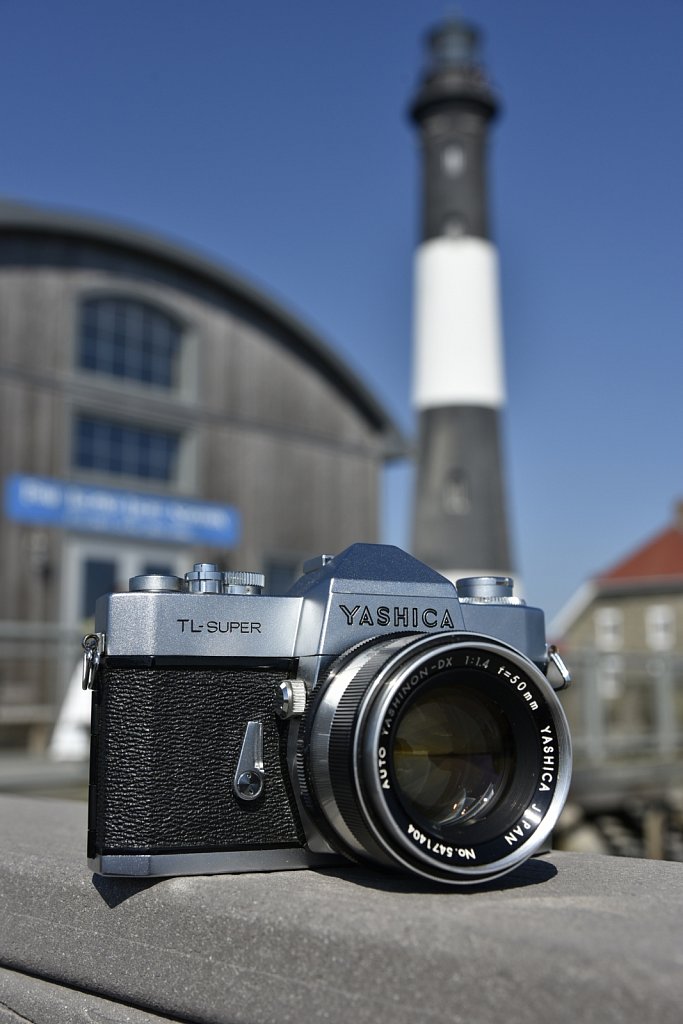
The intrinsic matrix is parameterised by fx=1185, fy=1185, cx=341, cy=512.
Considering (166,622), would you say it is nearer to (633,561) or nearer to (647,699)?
(647,699)

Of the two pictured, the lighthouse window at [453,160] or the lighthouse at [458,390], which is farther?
the lighthouse window at [453,160]

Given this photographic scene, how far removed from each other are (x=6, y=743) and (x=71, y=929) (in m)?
→ 10.4

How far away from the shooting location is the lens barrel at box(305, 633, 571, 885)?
63.5 inches

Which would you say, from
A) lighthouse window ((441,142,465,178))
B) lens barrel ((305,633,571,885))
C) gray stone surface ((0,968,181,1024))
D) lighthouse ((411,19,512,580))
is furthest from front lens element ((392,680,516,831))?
lighthouse window ((441,142,465,178))

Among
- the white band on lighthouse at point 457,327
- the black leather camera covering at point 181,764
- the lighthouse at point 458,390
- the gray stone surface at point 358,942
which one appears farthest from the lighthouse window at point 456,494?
the black leather camera covering at point 181,764

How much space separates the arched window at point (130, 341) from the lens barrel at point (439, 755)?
1208 cm

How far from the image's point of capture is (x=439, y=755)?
1.78 meters

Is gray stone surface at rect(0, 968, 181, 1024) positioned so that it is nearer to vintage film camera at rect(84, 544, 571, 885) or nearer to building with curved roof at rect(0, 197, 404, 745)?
vintage film camera at rect(84, 544, 571, 885)

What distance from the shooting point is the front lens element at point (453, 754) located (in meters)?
1.73

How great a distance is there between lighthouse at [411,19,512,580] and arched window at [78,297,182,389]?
415 cm

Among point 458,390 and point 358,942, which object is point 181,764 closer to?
point 358,942

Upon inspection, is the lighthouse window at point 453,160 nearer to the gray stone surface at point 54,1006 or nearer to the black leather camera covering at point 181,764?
the black leather camera covering at point 181,764

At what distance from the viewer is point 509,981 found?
1292 mm

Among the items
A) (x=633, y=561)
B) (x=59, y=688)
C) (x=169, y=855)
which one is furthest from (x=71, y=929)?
(x=633, y=561)
